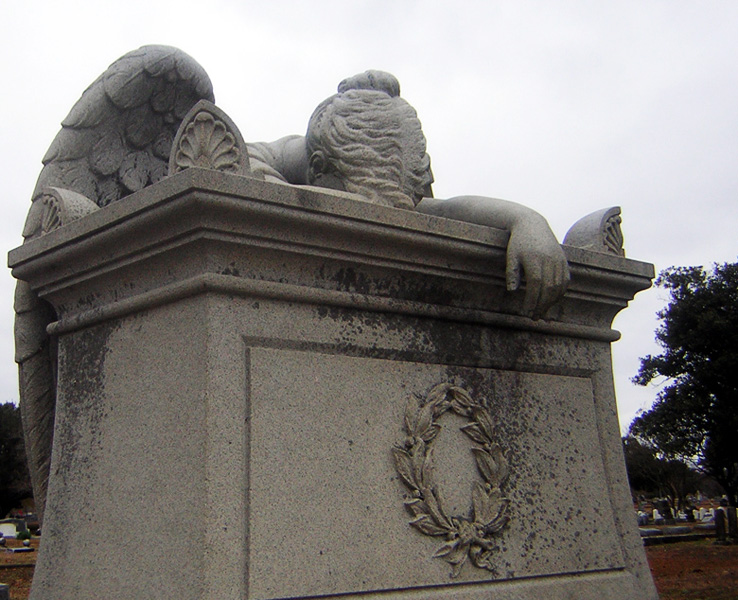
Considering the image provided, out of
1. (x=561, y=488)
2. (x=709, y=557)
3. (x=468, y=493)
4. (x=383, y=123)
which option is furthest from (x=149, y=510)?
(x=709, y=557)

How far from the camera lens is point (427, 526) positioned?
225cm

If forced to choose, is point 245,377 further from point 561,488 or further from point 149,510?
point 561,488

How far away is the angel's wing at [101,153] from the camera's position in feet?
8.71

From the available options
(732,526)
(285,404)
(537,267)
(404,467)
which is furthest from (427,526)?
(732,526)

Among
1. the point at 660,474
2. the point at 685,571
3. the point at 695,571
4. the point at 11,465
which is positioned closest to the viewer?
the point at 695,571

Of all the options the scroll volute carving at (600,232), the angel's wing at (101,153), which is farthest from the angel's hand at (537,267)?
the angel's wing at (101,153)

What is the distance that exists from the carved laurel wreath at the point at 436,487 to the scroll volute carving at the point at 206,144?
86cm

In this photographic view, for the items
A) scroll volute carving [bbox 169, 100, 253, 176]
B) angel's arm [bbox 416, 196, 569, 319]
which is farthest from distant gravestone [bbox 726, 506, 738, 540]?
scroll volute carving [bbox 169, 100, 253, 176]

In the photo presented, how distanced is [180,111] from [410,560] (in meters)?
1.86

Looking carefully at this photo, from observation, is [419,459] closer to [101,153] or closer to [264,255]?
[264,255]

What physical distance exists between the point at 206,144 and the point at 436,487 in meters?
1.16

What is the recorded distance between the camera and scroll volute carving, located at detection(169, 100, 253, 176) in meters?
2.07

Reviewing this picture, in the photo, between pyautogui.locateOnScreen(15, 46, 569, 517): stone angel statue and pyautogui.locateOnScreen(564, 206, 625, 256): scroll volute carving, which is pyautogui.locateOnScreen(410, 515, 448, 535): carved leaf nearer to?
pyautogui.locateOnScreen(15, 46, 569, 517): stone angel statue

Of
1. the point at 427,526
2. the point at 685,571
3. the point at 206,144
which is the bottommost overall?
the point at 685,571
